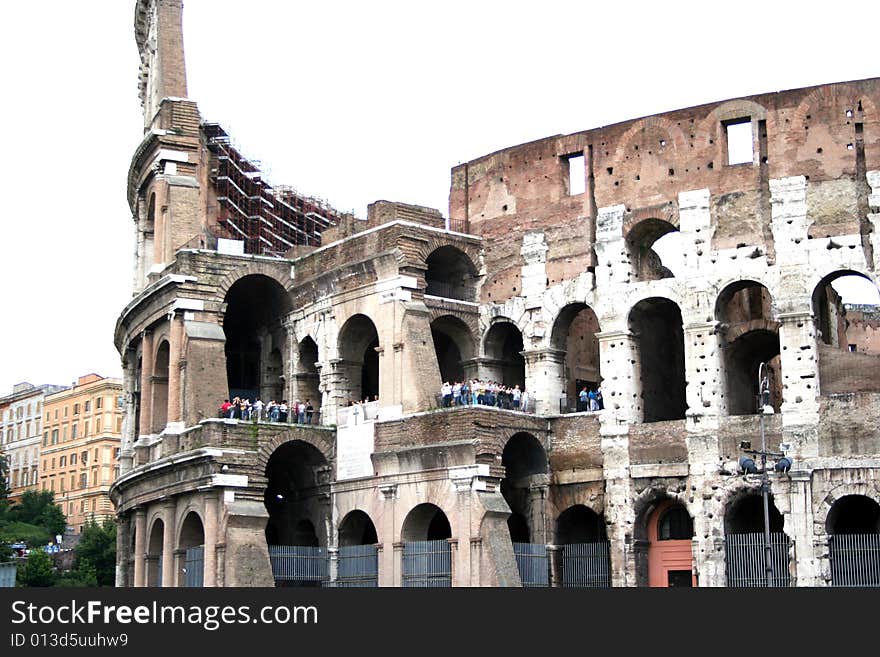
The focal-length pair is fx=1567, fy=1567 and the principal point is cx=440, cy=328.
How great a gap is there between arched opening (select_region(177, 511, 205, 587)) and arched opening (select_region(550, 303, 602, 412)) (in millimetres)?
10071

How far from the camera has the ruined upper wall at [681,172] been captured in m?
37.4


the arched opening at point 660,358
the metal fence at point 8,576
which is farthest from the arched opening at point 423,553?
the metal fence at point 8,576

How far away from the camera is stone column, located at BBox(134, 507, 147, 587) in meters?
44.2

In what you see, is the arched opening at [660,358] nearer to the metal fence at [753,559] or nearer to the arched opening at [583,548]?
the arched opening at [583,548]

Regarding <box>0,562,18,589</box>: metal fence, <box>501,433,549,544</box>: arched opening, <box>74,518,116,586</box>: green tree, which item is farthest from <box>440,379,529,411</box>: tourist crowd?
<box>74,518,116,586</box>: green tree

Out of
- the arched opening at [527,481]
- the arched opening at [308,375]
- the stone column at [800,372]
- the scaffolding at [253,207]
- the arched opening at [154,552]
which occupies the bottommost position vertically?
the arched opening at [154,552]

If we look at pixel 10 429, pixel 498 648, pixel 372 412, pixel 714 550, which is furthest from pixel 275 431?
pixel 10 429

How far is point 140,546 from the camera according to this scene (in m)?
44.6

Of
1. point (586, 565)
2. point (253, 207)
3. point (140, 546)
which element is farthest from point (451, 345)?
point (140, 546)

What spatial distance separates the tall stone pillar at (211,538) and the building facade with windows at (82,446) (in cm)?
4655

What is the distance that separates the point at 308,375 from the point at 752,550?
572 inches

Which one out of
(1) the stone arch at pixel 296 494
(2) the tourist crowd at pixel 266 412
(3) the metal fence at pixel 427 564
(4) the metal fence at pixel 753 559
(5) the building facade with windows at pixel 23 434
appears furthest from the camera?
(5) the building facade with windows at pixel 23 434

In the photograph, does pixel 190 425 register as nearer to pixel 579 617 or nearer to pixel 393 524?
pixel 393 524

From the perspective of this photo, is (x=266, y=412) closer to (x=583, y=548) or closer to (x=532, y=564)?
(x=532, y=564)
